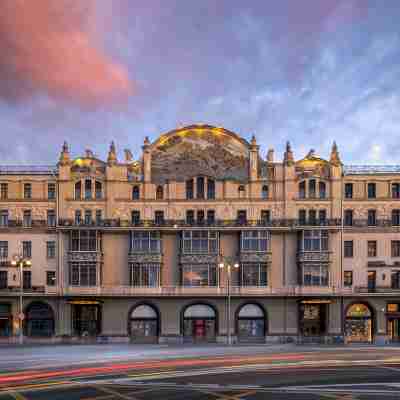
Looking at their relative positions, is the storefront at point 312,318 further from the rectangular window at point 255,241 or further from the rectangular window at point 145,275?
the rectangular window at point 145,275

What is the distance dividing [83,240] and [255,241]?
21417 mm

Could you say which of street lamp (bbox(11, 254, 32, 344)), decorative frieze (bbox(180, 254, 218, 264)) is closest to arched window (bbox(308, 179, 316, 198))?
decorative frieze (bbox(180, 254, 218, 264))

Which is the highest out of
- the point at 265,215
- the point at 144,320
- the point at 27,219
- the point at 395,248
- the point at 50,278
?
the point at 265,215

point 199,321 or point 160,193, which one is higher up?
point 160,193

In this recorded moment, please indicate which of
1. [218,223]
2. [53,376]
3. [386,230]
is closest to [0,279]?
[218,223]

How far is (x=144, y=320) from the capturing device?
244 ft

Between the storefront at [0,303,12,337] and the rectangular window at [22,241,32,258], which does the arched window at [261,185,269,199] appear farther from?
the storefront at [0,303,12,337]

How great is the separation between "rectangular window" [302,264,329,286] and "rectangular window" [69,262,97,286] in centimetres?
2593

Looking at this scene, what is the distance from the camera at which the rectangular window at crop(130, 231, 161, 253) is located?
74.4 metres

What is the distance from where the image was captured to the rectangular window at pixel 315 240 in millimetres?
73438

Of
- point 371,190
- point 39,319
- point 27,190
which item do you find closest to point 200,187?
point 371,190

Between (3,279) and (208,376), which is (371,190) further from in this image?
(3,279)

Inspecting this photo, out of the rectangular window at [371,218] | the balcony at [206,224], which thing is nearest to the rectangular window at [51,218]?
the balcony at [206,224]

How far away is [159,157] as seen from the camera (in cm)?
7688
